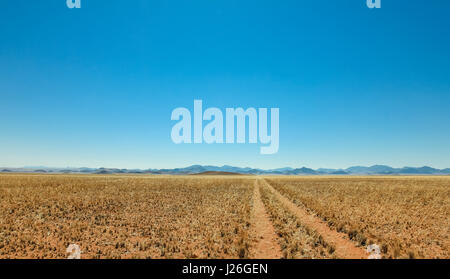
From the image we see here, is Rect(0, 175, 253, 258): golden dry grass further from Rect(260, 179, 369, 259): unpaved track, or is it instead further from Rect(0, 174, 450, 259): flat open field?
Rect(260, 179, 369, 259): unpaved track

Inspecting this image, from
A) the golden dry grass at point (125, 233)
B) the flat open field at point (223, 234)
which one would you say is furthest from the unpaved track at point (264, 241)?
the golden dry grass at point (125, 233)

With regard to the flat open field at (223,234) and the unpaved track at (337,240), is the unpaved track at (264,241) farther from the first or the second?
the unpaved track at (337,240)

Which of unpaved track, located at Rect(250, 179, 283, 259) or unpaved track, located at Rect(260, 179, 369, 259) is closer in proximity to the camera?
unpaved track, located at Rect(260, 179, 369, 259)

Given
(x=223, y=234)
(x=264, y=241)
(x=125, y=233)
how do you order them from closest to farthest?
(x=264, y=241)
(x=223, y=234)
(x=125, y=233)

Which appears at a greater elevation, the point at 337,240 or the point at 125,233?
the point at 337,240

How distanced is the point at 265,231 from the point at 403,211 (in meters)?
13.5

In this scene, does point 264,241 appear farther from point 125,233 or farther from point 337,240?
point 125,233

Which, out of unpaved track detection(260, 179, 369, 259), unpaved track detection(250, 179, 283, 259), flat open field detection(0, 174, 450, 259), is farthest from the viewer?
flat open field detection(0, 174, 450, 259)

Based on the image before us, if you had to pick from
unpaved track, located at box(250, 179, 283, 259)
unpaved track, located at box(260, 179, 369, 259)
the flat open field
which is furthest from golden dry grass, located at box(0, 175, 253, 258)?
unpaved track, located at box(260, 179, 369, 259)

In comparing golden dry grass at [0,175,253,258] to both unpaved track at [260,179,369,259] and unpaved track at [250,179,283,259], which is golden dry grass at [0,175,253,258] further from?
unpaved track at [260,179,369,259]

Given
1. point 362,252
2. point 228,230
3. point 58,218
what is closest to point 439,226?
point 362,252

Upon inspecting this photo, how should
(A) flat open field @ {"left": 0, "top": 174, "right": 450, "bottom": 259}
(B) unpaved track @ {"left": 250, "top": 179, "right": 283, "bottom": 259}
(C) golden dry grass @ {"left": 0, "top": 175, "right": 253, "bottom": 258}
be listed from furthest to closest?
(C) golden dry grass @ {"left": 0, "top": 175, "right": 253, "bottom": 258}, (A) flat open field @ {"left": 0, "top": 174, "right": 450, "bottom": 259}, (B) unpaved track @ {"left": 250, "top": 179, "right": 283, "bottom": 259}

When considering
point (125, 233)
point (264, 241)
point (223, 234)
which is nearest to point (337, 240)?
point (264, 241)
